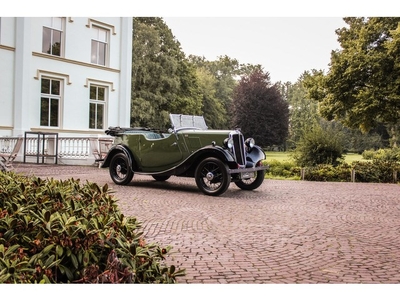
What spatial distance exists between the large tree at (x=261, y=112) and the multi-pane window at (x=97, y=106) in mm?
21278

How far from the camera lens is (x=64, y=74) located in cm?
1767

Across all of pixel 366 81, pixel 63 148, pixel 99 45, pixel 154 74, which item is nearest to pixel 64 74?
pixel 99 45

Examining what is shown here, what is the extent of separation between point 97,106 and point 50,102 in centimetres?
261

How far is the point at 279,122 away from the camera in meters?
39.2

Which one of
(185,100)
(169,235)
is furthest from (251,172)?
(185,100)

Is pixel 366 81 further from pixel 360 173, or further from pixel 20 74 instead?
pixel 20 74

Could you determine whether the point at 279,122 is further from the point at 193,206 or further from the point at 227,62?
the point at 193,206

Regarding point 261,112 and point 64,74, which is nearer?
point 64,74

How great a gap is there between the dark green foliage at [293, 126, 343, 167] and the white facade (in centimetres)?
976

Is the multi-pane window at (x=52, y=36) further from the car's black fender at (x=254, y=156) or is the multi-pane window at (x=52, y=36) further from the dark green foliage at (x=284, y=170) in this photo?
the car's black fender at (x=254, y=156)

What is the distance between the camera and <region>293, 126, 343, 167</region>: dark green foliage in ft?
46.8

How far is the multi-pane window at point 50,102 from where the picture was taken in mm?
17000

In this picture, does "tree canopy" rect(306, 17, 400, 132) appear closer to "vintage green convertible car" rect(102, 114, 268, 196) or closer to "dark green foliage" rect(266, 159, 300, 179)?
"dark green foliage" rect(266, 159, 300, 179)

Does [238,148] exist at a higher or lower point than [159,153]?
higher
